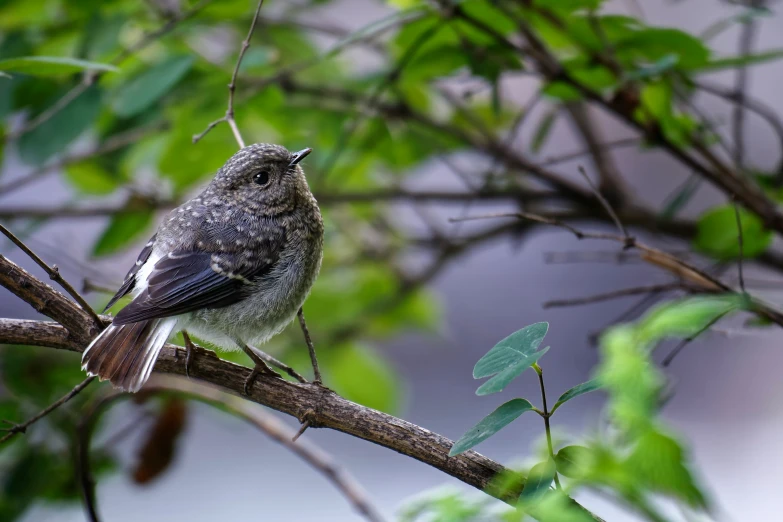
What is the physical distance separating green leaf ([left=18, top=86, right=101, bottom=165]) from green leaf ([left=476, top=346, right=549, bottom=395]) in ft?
6.57

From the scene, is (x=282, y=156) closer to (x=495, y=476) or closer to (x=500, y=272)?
(x=495, y=476)

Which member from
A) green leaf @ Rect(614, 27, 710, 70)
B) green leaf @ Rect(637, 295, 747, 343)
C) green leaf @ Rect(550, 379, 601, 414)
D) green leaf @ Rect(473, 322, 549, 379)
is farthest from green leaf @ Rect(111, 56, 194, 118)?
green leaf @ Rect(637, 295, 747, 343)

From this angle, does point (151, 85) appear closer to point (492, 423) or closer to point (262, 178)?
point (262, 178)

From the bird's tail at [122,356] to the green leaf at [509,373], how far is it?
3.52 ft

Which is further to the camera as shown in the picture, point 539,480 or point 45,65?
point 45,65

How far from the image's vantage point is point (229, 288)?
2621mm

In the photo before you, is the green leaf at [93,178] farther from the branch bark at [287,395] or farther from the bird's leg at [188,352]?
the branch bark at [287,395]

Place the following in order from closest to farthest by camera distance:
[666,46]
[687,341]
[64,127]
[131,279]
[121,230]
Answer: [687,341]
[666,46]
[131,279]
[64,127]
[121,230]

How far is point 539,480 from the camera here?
1.20 m

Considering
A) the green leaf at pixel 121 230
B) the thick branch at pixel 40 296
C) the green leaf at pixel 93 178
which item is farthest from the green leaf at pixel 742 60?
the green leaf at pixel 93 178

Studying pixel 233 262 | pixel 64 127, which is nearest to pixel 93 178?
pixel 64 127

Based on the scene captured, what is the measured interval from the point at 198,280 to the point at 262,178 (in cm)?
55

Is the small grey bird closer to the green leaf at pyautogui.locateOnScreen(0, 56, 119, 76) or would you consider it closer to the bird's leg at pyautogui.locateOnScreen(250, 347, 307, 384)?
the bird's leg at pyautogui.locateOnScreen(250, 347, 307, 384)

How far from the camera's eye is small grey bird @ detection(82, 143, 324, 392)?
245 centimetres
